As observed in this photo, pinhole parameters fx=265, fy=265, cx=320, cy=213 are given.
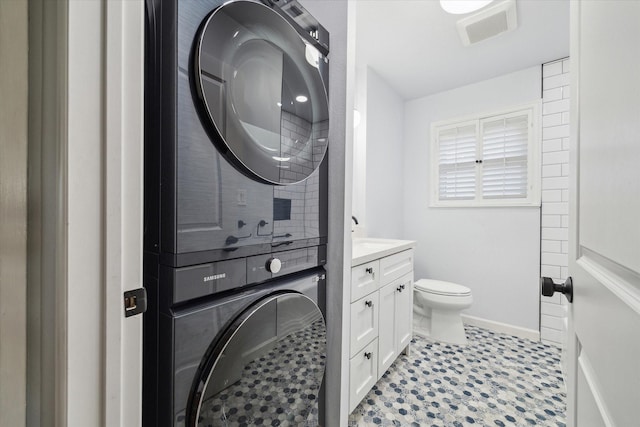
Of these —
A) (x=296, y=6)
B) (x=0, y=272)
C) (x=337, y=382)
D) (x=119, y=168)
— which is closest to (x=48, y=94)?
(x=119, y=168)

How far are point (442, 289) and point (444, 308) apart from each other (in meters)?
0.16

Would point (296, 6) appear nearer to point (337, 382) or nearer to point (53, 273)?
point (53, 273)

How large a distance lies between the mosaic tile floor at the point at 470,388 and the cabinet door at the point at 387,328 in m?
0.18

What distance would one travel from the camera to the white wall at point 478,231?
2502mm

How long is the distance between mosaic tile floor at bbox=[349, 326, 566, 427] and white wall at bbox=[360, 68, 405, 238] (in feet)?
3.94

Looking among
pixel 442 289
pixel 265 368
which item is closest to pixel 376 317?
pixel 265 368

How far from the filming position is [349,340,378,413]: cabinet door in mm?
1379

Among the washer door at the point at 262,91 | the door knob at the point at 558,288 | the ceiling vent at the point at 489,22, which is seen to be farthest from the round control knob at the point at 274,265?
the ceiling vent at the point at 489,22

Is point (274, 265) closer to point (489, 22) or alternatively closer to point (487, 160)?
point (489, 22)

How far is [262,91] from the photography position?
743mm

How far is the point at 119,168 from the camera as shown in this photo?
18.8 inches

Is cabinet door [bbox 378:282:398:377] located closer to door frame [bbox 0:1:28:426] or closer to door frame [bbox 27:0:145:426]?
door frame [bbox 27:0:145:426]

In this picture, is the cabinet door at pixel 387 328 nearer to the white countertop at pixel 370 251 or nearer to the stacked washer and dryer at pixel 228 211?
the white countertop at pixel 370 251

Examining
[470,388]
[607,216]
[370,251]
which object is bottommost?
[470,388]
